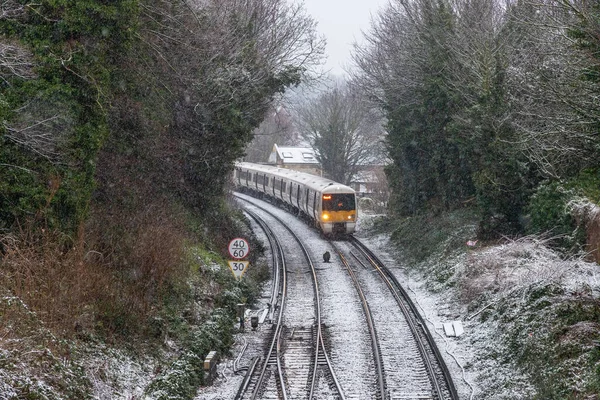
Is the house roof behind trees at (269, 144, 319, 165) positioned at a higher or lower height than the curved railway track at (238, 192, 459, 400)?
higher

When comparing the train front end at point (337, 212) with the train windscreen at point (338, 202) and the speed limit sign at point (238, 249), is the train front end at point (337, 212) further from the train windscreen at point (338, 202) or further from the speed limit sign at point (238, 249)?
the speed limit sign at point (238, 249)

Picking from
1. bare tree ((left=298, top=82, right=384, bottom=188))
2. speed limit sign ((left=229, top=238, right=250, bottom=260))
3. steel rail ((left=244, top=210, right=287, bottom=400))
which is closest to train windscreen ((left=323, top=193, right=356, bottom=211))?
steel rail ((left=244, top=210, right=287, bottom=400))

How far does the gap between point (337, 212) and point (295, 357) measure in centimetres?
1642

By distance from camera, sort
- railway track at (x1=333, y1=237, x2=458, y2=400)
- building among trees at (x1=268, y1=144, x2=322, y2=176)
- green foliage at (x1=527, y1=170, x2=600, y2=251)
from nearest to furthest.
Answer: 1. railway track at (x1=333, y1=237, x2=458, y2=400)
2. green foliage at (x1=527, y1=170, x2=600, y2=251)
3. building among trees at (x1=268, y1=144, x2=322, y2=176)

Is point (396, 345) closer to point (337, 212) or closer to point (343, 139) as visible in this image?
point (337, 212)

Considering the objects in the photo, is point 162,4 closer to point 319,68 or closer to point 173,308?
point 173,308

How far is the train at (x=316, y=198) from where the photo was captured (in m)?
31.2

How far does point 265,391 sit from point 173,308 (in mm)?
3423

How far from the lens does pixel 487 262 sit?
1900cm

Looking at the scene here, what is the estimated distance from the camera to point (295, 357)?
49.6 feet

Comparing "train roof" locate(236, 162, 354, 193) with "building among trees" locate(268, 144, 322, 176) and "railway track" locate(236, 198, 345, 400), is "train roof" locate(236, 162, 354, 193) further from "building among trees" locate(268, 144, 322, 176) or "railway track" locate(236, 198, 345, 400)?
"building among trees" locate(268, 144, 322, 176)

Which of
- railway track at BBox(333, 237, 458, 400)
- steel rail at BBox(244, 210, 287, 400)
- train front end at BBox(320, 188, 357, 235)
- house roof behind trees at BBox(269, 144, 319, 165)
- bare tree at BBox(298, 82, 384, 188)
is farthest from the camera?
house roof behind trees at BBox(269, 144, 319, 165)

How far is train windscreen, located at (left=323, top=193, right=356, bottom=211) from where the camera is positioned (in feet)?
102

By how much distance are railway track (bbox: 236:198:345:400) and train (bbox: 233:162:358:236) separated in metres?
7.60
